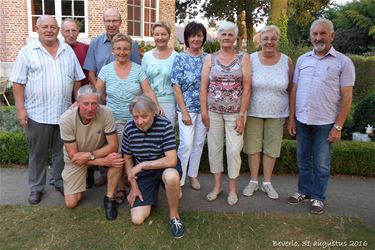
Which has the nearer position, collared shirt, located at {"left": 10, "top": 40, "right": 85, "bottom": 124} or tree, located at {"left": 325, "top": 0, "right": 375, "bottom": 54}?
collared shirt, located at {"left": 10, "top": 40, "right": 85, "bottom": 124}

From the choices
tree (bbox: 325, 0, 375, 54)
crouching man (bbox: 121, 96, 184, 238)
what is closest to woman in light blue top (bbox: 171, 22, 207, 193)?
crouching man (bbox: 121, 96, 184, 238)

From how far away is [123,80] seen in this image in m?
3.95

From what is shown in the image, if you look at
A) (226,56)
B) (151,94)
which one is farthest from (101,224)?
(226,56)

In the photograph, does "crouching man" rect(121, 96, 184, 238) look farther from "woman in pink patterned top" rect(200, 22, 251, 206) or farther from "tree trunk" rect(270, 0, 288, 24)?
"tree trunk" rect(270, 0, 288, 24)

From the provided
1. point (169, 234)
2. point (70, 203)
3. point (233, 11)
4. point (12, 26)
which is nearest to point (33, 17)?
point (12, 26)

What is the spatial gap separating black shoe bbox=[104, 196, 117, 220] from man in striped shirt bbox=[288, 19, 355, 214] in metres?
2.04

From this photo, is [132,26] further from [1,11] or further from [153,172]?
[153,172]

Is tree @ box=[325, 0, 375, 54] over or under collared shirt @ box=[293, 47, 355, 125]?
over

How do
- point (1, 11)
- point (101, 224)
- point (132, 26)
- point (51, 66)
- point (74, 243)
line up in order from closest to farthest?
point (74, 243), point (101, 224), point (51, 66), point (1, 11), point (132, 26)

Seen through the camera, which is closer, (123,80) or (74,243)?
(74,243)

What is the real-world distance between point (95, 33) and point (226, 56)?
10.3 meters

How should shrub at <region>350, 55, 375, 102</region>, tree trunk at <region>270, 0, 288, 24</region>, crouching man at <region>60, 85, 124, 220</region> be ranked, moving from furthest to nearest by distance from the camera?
tree trunk at <region>270, 0, 288, 24</region>
shrub at <region>350, 55, 375, 102</region>
crouching man at <region>60, 85, 124, 220</region>

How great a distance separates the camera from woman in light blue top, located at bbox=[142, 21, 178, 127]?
13.2 feet

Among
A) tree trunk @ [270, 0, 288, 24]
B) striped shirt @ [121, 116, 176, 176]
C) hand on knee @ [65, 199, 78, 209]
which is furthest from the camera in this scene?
tree trunk @ [270, 0, 288, 24]
